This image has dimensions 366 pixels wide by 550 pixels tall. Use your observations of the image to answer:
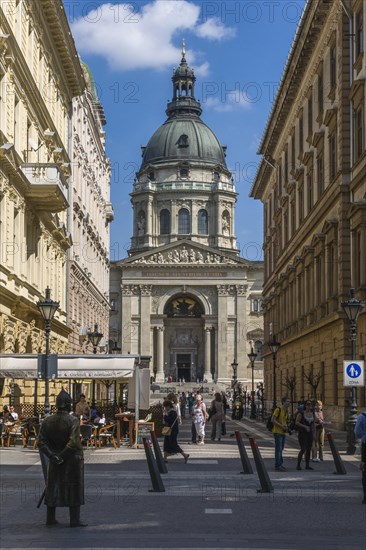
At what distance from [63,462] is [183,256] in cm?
11189

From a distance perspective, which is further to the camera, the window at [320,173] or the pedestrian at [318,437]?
the window at [320,173]

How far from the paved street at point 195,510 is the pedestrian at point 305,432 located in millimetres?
408

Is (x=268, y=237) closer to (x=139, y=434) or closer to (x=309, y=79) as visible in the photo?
(x=309, y=79)

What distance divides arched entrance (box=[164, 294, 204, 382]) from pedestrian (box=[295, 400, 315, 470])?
341 feet

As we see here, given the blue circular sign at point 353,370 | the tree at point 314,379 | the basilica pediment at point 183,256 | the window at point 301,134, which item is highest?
the basilica pediment at point 183,256

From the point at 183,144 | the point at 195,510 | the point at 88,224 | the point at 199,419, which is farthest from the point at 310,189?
the point at 183,144

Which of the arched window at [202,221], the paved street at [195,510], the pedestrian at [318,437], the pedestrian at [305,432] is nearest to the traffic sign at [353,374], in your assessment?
the pedestrian at [318,437]

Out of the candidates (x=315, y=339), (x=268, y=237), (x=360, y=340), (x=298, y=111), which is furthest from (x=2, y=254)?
(x=268, y=237)

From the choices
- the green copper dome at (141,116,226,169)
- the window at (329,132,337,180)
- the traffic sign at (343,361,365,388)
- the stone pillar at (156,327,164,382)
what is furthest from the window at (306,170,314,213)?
the green copper dome at (141,116,226,169)

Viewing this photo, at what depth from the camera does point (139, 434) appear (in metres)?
28.5

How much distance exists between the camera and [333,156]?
124 feet

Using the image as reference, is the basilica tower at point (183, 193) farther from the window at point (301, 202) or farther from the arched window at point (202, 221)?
the window at point (301, 202)

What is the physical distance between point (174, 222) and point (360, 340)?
103240 mm

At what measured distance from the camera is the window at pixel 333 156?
37.1 metres
